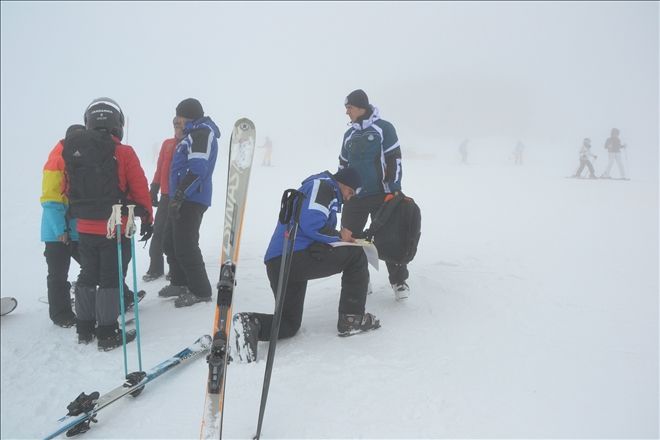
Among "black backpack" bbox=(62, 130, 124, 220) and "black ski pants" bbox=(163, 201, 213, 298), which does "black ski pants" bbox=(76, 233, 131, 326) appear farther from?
"black ski pants" bbox=(163, 201, 213, 298)

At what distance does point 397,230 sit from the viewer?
3.90m

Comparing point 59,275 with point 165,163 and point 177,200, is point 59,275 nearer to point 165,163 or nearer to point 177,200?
point 177,200

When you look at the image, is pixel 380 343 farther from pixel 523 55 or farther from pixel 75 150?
pixel 523 55

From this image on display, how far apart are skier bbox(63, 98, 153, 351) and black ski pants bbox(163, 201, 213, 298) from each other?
1.37ft

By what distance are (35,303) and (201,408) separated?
408 centimetres

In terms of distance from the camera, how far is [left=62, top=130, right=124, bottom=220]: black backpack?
352cm

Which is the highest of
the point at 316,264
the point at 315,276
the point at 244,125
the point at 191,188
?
the point at 244,125

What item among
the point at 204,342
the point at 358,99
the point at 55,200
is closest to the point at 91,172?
the point at 55,200

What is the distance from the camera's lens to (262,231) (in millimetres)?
8039

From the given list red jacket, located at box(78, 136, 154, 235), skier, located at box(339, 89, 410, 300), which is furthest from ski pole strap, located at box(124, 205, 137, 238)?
skier, located at box(339, 89, 410, 300)

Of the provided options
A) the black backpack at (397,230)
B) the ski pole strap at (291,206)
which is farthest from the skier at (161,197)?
the ski pole strap at (291,206)

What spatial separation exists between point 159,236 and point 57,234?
140 cm

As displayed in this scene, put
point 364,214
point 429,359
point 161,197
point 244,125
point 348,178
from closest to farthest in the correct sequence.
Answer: point 244,125 → point 429,359 → point 348,178 → point 364,214 → point 161,197

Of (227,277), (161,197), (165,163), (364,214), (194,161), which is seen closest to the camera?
(227,277)
